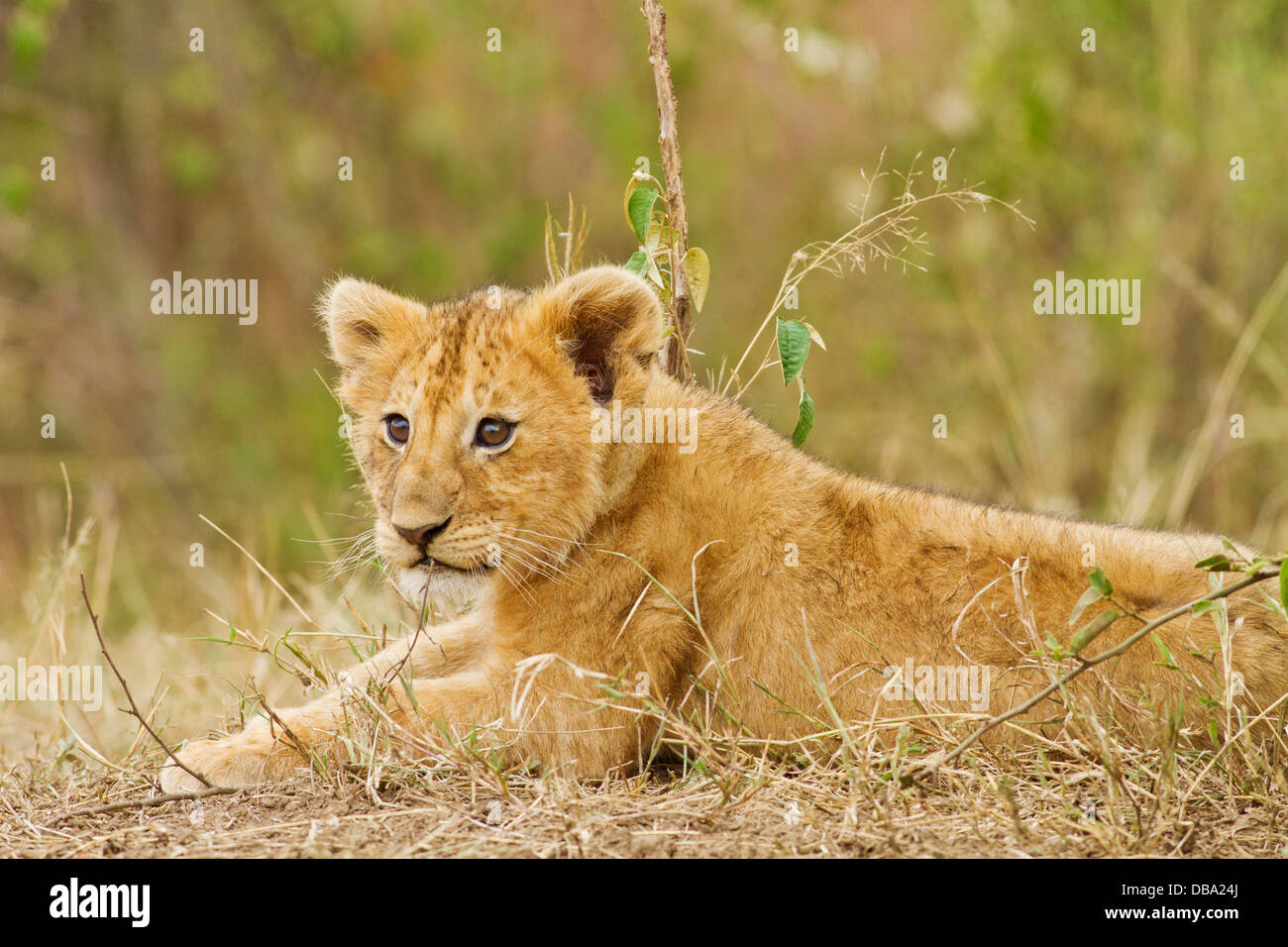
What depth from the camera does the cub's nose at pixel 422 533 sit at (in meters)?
4.58

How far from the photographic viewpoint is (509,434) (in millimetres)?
4766

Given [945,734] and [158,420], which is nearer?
[945,734]

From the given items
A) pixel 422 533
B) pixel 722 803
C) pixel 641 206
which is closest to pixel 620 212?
pixel 641 206

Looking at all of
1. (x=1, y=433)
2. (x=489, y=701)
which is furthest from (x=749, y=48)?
(x=489, y=701)

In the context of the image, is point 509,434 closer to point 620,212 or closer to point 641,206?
point 641,206

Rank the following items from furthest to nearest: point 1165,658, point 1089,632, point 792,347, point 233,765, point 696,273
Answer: point 696,273 → point 792,347 → point 233,765 → point 1165,658 → point 1089,632

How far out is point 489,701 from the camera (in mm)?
4605

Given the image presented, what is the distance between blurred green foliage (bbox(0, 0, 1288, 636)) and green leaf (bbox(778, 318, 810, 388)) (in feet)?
12.4

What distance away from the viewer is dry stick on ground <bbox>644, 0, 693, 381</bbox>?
543cm

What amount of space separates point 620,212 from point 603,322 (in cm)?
962

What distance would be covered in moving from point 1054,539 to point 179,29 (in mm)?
11543

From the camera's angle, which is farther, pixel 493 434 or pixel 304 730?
pixel 493 434

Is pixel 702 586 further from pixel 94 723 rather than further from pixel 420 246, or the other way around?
Answer: pixel 420 246

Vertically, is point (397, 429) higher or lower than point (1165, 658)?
higher
